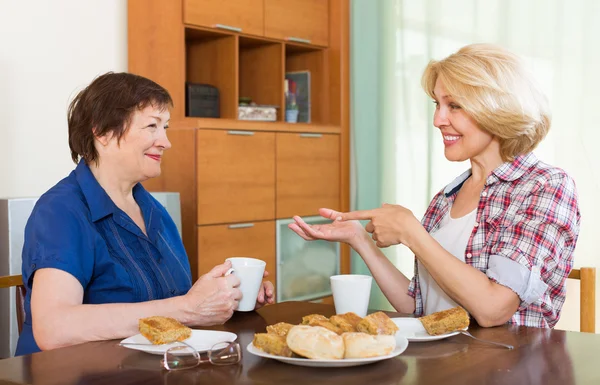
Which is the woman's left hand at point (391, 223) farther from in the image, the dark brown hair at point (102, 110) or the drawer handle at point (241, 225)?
the drawer handle at point (241, 225)

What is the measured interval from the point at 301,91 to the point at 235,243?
1.16 meters

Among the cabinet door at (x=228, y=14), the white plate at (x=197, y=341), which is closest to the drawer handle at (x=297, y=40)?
the cabinet door at (x=228, y=14)

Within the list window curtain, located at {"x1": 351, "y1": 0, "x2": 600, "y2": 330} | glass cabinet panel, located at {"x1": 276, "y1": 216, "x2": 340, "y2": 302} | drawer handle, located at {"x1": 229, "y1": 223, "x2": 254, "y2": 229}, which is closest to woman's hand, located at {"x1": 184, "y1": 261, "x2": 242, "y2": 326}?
drawer handle, located at {"x1": 229, "y1": 223, "x2": 254, "y2": 229}

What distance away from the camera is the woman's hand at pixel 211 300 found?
1530 millimetres

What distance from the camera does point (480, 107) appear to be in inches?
70.3

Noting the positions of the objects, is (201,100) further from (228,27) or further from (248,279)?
(248,279)

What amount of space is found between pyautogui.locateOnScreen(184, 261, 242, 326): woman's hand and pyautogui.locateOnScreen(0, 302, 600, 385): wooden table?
0.18m

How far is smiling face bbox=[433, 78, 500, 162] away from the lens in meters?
1.86

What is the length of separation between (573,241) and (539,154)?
2.12m

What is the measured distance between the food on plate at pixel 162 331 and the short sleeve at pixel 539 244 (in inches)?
26.4

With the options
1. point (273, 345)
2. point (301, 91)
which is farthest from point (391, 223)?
point (301, 91)

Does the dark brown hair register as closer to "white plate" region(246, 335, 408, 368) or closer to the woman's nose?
the woman's nose

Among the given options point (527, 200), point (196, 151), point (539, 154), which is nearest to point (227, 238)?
point (196, 151)

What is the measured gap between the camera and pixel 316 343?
1159 millimetres
